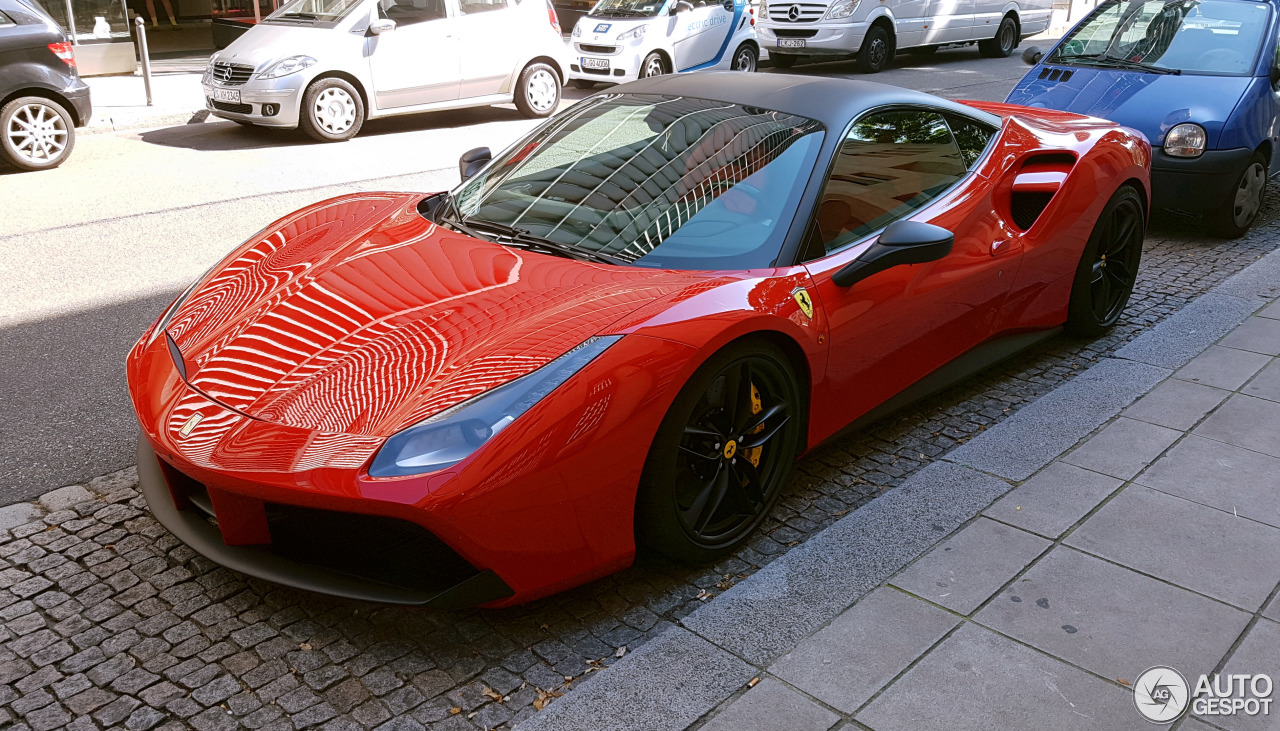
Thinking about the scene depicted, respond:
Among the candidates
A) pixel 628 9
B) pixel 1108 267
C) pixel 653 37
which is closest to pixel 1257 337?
pixel 1108 267

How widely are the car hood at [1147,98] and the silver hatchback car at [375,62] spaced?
20.3ft

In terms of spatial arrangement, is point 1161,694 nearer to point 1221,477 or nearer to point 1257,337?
point 1221,477

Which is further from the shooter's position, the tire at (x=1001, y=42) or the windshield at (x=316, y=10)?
the tire at (x=1001, y=42)

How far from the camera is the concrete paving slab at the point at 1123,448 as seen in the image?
3910 mm

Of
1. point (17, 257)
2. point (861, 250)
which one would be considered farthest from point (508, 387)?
point (17, 257)

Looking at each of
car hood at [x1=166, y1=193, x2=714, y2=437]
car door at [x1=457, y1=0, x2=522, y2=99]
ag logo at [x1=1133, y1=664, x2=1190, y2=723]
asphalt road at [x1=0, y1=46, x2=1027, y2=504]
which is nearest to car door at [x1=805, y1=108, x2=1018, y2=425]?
car hood at [x1=166, y1=193, x2=714, y2=437]

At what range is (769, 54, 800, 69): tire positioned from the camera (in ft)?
58.1

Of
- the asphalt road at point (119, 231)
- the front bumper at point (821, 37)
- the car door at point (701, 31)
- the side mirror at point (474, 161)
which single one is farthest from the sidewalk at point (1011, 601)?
the front bumper at point (821, 37)

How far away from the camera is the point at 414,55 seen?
1115 cm

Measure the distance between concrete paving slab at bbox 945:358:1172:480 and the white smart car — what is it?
1011 cm

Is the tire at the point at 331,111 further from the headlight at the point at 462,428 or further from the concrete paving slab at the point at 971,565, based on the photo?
the concrete paving slab at the point at 971,565

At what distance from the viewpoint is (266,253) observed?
12.4 feet

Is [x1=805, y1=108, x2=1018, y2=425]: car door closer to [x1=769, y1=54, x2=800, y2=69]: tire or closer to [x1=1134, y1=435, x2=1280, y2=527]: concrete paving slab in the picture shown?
[x1=1134, y1=435, x2=1280, y2=527]: concrete paving slab

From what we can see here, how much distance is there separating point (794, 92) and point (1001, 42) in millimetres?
16924
